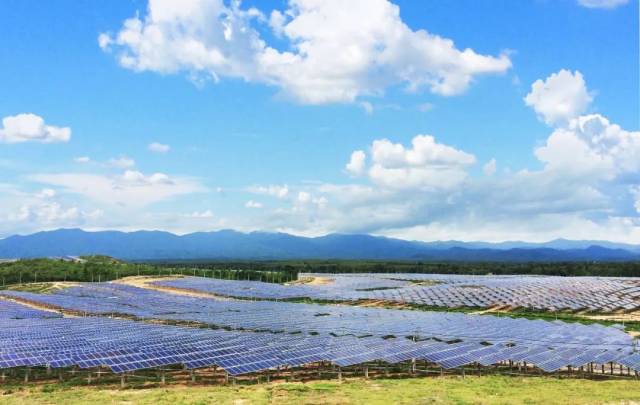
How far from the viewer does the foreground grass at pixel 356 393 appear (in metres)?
20.8

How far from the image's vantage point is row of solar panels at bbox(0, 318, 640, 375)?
24.2 m

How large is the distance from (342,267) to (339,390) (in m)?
150

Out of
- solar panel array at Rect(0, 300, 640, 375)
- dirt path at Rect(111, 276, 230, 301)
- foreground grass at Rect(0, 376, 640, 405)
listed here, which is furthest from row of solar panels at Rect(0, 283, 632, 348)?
dirt path at Rect(111, 276, 230, 301)

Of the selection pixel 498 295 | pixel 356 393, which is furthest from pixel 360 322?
A: pixel 498 295

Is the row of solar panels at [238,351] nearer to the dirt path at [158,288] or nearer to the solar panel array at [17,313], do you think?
the solar panel array at [17,313]

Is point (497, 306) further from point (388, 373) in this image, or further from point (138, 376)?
point (138, 376)

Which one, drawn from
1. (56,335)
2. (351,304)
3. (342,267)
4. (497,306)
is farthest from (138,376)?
(342,267)

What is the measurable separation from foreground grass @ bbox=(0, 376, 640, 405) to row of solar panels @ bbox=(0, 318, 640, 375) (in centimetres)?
108

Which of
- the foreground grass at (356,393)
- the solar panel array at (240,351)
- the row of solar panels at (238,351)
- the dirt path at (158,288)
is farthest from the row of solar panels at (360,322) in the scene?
the dirt path at (158,288)

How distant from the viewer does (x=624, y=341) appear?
3522cm

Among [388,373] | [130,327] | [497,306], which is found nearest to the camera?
[388,373]

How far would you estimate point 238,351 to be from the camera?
26.5 m

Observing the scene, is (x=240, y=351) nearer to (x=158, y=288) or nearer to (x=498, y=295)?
(x=498, y=295)

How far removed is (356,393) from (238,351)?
7006 millimetres
